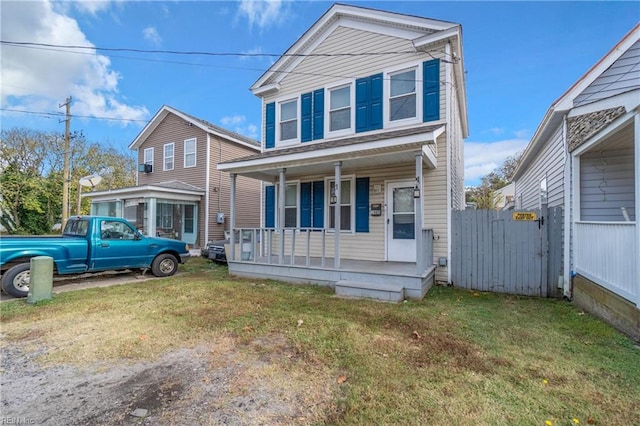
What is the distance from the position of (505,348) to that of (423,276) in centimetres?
220

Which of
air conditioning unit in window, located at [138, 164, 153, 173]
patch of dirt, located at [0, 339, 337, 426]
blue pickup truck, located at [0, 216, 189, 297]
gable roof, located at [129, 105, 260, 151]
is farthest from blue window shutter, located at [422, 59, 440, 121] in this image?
air conditioning unit in window, located at [138, 164, 153, 173]

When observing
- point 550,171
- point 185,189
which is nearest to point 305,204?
point 550,171

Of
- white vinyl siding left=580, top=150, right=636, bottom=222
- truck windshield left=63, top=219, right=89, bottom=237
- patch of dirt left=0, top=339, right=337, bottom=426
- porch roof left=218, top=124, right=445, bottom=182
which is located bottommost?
patch of dirt left=0, top=339, right=337, bottom=426

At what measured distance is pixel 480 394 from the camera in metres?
2.59

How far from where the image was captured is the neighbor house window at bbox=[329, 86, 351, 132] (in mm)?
8453

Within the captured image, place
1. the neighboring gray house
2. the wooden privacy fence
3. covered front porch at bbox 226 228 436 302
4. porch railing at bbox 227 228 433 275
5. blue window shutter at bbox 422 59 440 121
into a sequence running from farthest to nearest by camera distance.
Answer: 1. blue window shutter at bbox 422 59 440 121
2. porch railing at bbox 227 228 433 275
3. the wooden privacy fence
4. covered front porch at bbox 226 228 436 302
5. the neighboring gray house

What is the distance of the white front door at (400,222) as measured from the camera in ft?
24.9

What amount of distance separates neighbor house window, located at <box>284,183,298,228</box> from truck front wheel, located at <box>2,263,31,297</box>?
6.02 meters

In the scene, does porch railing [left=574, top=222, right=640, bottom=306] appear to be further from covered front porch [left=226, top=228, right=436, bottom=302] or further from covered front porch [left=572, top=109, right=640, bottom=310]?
covered front porch [left=226, top=228, right=436, bottom=302]

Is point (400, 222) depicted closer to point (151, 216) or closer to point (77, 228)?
point (77, 228)

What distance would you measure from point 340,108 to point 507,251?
18.0ft

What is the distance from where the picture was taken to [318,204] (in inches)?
348

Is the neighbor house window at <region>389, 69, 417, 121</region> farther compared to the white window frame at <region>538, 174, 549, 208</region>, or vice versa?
the white window frame at <region>538, 174, 549, 208</region>

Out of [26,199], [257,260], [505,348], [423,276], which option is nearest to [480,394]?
[505,348]
